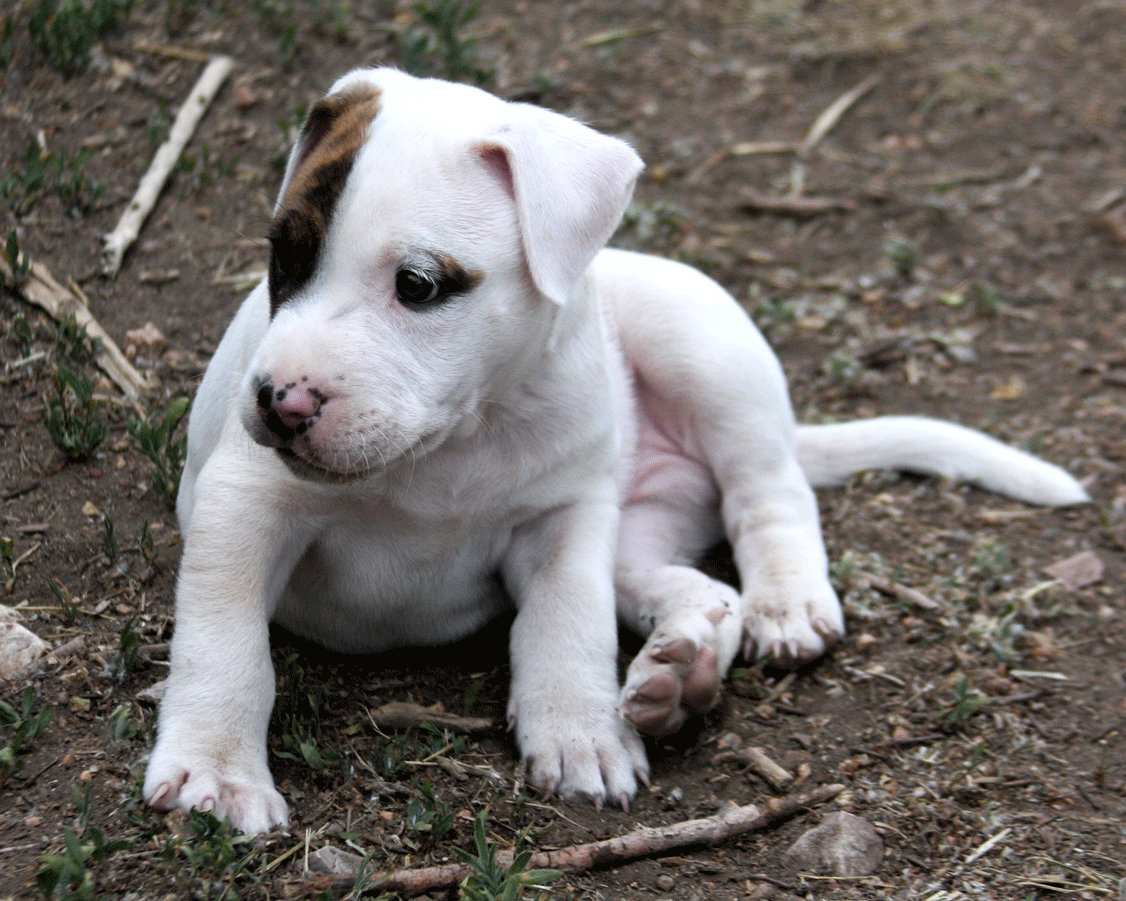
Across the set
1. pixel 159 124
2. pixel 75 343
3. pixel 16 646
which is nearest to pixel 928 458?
pixel 75 343

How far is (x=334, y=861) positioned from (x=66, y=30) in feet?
13.7

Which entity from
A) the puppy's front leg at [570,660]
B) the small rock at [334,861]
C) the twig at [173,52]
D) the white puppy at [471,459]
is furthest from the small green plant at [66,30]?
the small rock at [334,861]

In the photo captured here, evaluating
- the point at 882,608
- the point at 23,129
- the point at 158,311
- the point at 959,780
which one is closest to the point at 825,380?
the point at 882,608

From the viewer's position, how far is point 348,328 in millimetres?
2699

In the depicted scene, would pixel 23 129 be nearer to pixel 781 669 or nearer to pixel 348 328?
pixel 348 328

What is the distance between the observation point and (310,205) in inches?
110

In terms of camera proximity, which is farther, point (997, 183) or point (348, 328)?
point (997, 183)

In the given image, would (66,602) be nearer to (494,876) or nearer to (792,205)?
(494,876)

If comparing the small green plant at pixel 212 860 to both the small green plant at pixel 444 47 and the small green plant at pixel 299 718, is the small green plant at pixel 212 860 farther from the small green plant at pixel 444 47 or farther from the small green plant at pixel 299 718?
the small green plant at pixel 444 47

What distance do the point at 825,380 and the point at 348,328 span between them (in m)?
3.24

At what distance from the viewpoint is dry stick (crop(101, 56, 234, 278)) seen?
190 inches

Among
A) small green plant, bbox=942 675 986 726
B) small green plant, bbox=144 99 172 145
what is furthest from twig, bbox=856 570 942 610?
small green plant, bbox=144 99 172 145

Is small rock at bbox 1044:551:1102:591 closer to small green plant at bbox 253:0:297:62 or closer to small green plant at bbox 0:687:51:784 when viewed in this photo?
small green plant at bbox 0:687:51:784

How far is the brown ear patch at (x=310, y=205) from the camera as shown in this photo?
2783 mm
